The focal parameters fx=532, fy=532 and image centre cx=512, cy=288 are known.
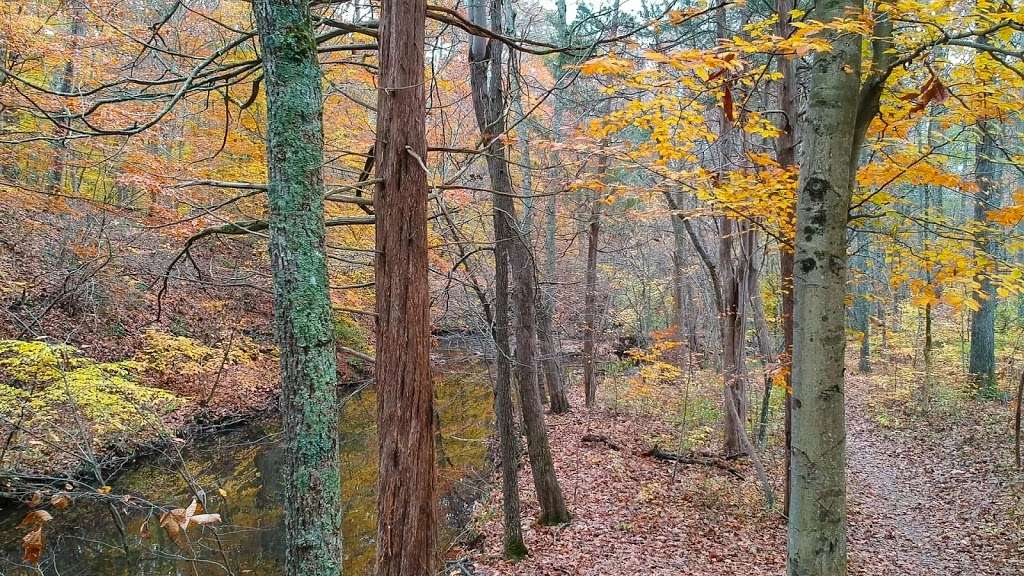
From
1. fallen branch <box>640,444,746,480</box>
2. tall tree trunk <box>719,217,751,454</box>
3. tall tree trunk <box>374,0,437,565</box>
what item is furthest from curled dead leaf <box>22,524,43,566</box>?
fallen branch <box>640,444,746,480</box>

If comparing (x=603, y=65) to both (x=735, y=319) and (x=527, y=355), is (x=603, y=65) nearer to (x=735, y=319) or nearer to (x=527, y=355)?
(x=527, y=355)

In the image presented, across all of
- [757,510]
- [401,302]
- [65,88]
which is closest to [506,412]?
[401,302]

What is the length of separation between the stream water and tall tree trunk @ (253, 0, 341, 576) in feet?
9.69

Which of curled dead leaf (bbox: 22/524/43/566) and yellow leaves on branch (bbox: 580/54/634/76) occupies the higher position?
yellow leaves on branch (bbox: 580/54/634/76)

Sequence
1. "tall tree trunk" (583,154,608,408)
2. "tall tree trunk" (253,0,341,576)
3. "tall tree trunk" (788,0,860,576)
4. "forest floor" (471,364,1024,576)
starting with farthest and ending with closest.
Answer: "tall tree trunk" (583,154,608,408) → "forest floor" (471,364,1024,576) → "tall tree trunk" (788,0,860,576) → "tall tree trunk" (253,0,341,576)

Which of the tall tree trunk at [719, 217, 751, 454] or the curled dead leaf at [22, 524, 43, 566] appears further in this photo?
the tall tree trunk at [719, 217, 751, 454]

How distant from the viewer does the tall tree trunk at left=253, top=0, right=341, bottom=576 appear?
250cm

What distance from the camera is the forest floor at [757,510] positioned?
647 cm

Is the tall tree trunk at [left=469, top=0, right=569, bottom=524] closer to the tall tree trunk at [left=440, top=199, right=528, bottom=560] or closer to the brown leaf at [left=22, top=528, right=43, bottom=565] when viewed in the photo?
the tall tree trunk at [left=440, top=199, right=528, bottom=560]

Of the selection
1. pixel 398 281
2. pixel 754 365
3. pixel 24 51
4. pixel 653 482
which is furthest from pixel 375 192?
pixel 754 365

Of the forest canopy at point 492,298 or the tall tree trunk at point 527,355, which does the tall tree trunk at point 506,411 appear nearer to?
the forest canopy at point 492,298

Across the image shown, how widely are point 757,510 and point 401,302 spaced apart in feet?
23.6

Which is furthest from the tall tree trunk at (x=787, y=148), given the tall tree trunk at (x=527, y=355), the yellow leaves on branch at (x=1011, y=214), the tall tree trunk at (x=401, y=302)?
the tall tree trunk at (x=401, y=302)

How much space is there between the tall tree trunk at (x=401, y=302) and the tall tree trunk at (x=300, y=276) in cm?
42
